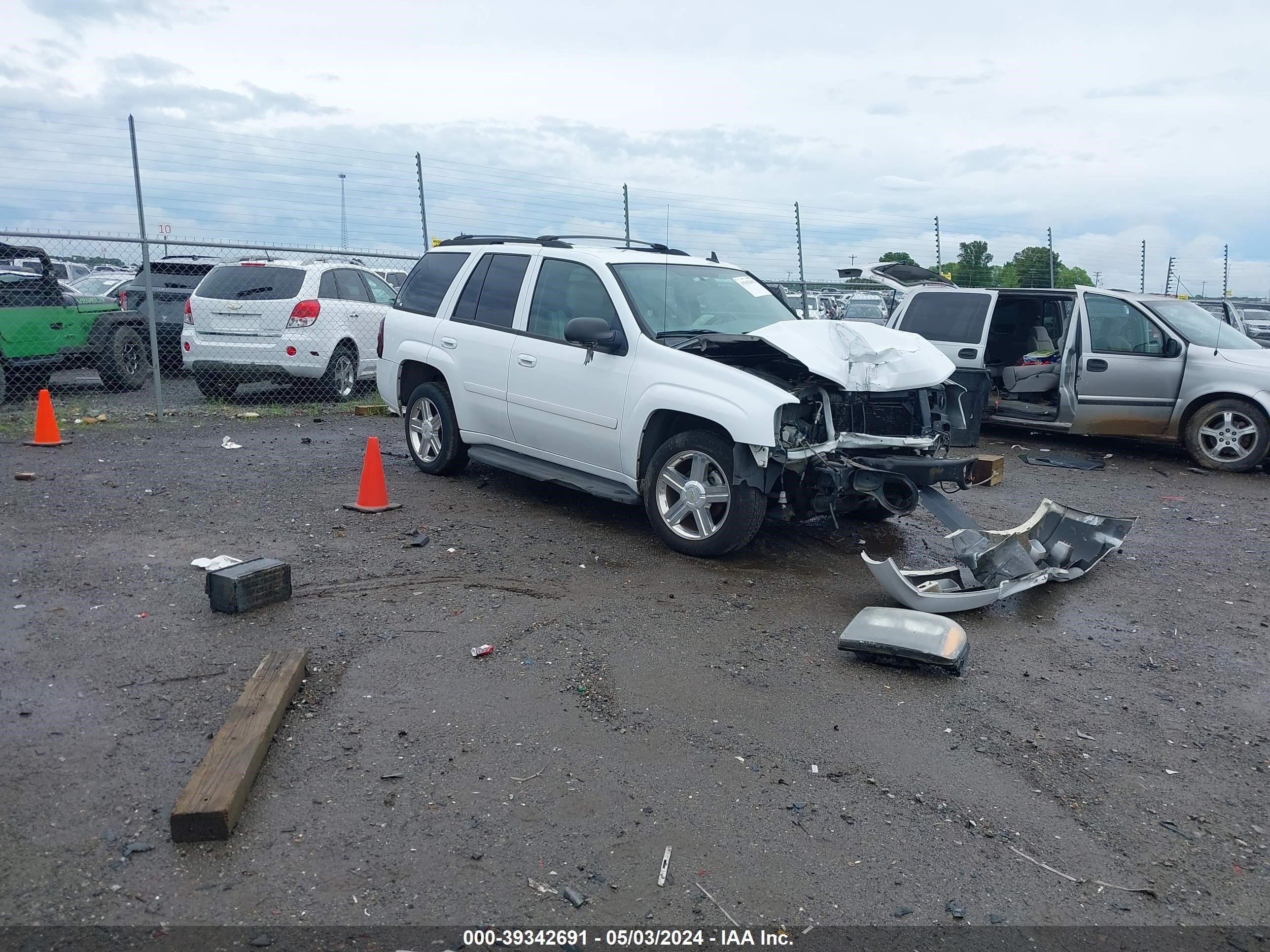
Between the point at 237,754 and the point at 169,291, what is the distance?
11728 millimetres

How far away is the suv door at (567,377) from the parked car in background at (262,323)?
5.47 metres

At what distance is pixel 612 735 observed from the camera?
4055 mm

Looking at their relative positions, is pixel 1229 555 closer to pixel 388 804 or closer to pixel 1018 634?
pixel 1018 634

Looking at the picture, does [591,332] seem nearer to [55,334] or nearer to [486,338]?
[486,338]

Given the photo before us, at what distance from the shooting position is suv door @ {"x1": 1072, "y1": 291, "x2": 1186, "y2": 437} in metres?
10.4

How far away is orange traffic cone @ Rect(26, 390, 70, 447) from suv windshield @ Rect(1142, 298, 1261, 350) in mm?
11214

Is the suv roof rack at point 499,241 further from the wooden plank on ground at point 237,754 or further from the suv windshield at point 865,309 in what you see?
the suv windshield at point 865,309

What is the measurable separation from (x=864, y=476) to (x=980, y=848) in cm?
301

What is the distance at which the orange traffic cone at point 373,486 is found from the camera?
24.7ft

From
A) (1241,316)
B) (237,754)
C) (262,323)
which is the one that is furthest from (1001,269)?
(237,754)

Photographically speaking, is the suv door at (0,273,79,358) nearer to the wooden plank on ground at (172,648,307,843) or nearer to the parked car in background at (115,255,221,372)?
the parked car in background at (115,255,221,372)

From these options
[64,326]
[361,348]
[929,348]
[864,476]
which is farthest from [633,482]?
[64,326]

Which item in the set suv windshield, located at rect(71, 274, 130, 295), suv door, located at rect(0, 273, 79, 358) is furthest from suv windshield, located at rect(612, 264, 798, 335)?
suv windshield, located at rect(71, 274, 130, 295)

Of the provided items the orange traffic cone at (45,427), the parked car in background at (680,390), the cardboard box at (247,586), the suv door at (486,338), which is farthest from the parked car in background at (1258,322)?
the orange traffic cone at (45,427)
